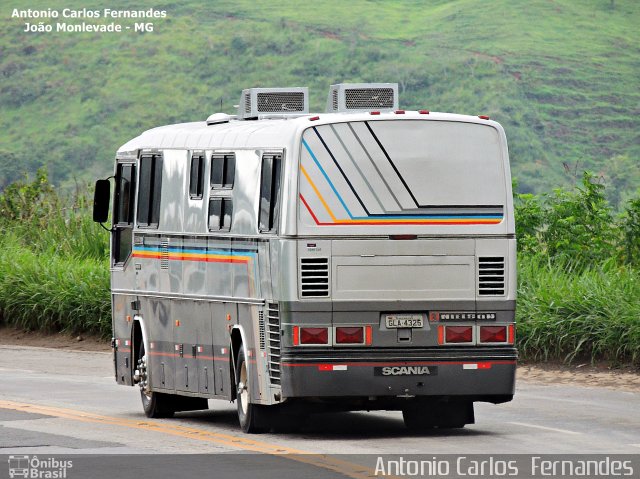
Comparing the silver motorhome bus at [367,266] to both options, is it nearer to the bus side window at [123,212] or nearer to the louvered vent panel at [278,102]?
the louvered vent panel at [278,102]

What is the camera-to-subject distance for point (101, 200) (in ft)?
62.7

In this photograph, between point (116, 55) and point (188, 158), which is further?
point (116, 55)

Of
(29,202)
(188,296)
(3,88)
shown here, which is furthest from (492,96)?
(188,296)

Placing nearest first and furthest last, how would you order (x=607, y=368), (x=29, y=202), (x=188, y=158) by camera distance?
(x=188, y=158)
(x=607, y=368)
(x=29, y=202)

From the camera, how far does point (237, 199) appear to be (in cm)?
1639

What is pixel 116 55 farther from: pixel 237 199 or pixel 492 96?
pixel 237 199

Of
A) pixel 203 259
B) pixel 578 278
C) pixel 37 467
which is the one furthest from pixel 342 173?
pixel 578 278

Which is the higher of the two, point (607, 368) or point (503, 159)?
point (503, 159)

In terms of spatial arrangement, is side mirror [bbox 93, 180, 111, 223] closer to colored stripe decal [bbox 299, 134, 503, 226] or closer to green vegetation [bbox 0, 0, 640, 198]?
colored stripe decal [bbox 299, 134, 503, 226]

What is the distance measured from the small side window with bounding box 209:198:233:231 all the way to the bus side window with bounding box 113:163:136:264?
218cm

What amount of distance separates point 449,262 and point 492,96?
74491mm

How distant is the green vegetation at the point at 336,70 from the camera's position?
8588cm

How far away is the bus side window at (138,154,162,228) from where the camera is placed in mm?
18156

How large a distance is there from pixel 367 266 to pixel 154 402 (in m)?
3.92
